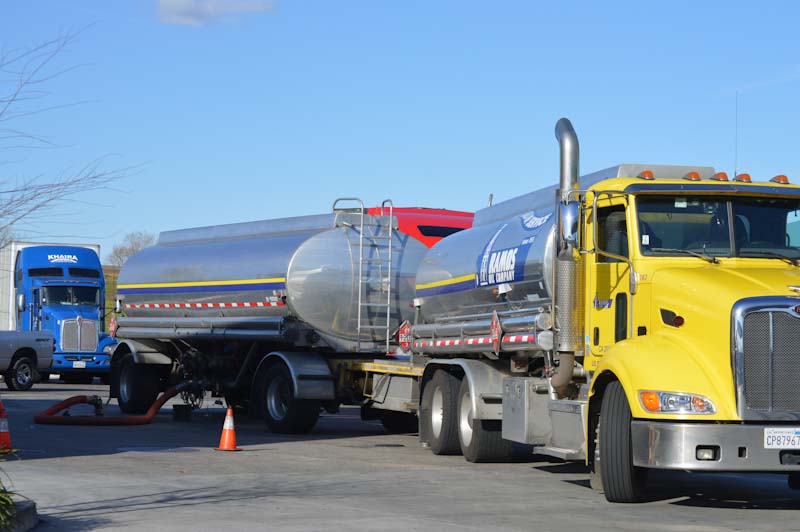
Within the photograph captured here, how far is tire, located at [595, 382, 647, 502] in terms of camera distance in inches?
462

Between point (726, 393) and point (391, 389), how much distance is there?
29.9 ft

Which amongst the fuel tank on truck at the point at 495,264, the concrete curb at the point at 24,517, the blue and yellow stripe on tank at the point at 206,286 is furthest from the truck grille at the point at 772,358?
the blue and yellow stripe on tank at the point at 206,286

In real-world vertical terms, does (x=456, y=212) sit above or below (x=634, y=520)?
above

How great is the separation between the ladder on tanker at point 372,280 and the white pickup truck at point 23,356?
16.5 meters

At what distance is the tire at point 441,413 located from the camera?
17016 mm

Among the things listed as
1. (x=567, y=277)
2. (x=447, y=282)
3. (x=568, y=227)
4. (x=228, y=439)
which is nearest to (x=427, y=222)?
(x=447, y=282)

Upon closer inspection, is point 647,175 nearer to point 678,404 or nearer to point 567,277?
point 567,277

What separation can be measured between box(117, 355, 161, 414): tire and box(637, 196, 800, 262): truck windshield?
1568cm

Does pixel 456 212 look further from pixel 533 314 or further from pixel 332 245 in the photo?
pixel 533 314

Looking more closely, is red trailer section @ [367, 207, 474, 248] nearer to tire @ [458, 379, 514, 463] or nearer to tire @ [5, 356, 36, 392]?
tire @ [458, 379, 514, 463]

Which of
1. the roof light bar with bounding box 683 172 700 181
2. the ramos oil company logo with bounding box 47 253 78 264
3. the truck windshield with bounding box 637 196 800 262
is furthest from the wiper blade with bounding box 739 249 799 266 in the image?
the ramos oil company logo with bounding box 47 253 78 264

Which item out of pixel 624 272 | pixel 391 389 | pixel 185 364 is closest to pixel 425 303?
pixel 391 389

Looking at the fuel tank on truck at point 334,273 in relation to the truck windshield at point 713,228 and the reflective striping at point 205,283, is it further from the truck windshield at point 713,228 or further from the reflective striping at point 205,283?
the truck windshield at point 713,228

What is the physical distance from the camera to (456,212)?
22.2 meters
